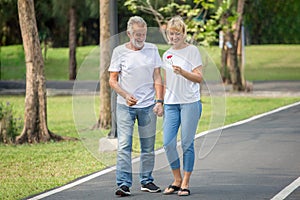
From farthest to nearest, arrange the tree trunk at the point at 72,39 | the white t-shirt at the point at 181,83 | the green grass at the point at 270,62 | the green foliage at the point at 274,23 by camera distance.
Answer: the green foliage at the point at 274,23, the green grass at the point at 270,62, the tree trunk at the point at 72,39, the white t-shirt at the point at 181,83

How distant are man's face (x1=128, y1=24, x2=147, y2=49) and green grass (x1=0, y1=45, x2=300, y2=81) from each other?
104 ft

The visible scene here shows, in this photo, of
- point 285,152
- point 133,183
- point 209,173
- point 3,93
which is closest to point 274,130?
point 285,152

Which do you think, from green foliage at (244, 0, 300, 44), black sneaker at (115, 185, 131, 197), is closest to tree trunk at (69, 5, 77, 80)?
green foliage at (244, 0, 300, 44)

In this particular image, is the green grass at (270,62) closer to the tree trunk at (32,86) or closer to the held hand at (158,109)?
the tree trunk at (32,86)

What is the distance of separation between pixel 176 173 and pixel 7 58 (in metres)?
43.7

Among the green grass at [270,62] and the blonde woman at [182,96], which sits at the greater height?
the blonde woman at [182,96]

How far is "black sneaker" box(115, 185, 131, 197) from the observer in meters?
8.99

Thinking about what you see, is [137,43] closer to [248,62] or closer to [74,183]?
[74,183]

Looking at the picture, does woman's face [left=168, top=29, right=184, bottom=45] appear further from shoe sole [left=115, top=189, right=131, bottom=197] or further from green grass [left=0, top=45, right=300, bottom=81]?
green grass [left=0, top=45, right=300, bottom=81]

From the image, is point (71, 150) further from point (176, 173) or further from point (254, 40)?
point (254, 40)

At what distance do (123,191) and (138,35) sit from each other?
5.33 ft

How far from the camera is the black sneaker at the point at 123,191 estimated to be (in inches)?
354

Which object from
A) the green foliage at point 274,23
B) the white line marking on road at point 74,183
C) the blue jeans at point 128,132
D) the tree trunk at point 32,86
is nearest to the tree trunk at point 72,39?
the green foliage at point 274,23

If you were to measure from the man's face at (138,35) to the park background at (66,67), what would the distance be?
201 cm
